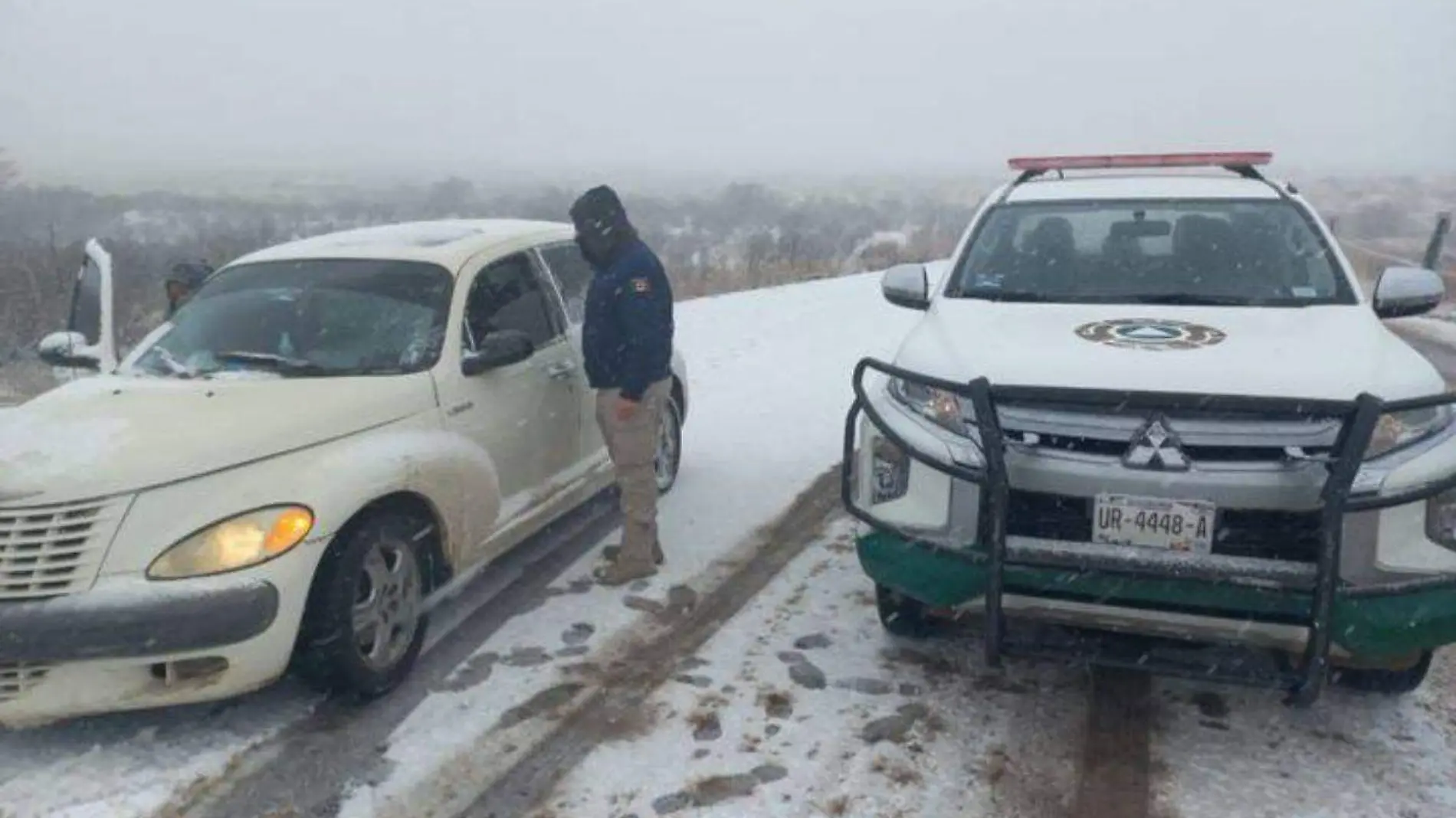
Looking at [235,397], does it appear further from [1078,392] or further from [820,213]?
[820,213]

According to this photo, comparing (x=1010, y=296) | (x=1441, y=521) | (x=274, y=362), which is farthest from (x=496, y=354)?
(x=1441, y=521)

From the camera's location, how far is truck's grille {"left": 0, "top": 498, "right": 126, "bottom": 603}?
3.23 metres

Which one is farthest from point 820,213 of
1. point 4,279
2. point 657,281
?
point 657,281

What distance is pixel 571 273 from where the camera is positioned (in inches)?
221

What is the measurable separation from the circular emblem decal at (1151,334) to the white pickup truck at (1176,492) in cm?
1

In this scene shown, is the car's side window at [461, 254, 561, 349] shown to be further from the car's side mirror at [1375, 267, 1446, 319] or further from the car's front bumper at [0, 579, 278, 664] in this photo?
the car's side mirror at [1375, 267, 1446, 319]

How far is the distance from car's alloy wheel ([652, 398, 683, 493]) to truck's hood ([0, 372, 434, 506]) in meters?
2.13

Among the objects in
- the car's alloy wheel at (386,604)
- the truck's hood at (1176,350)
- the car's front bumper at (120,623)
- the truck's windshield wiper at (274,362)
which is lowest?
the car's alloy wheel at (386,604)

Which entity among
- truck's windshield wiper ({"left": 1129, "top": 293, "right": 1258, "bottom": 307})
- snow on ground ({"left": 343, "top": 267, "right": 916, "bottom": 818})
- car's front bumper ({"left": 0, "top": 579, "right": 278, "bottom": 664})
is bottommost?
snow on ground ({"left": 343, "top": 267, "right": 916, "bottom": 818})

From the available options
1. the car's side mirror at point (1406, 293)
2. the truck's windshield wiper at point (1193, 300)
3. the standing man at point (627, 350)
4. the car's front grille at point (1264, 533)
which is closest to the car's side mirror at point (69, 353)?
the standing man at point (627, 350)

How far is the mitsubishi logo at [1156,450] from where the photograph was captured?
10.5 ft

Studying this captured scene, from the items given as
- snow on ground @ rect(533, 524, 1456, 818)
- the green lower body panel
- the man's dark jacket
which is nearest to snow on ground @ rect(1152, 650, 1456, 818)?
snow on ground @ rect(533, 524, 1456, 818)

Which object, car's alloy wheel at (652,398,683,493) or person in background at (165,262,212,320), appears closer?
person in background at (165,262,212,320)

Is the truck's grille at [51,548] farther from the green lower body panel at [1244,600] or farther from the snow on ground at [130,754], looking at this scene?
the green lower body panel at [1244,600]
